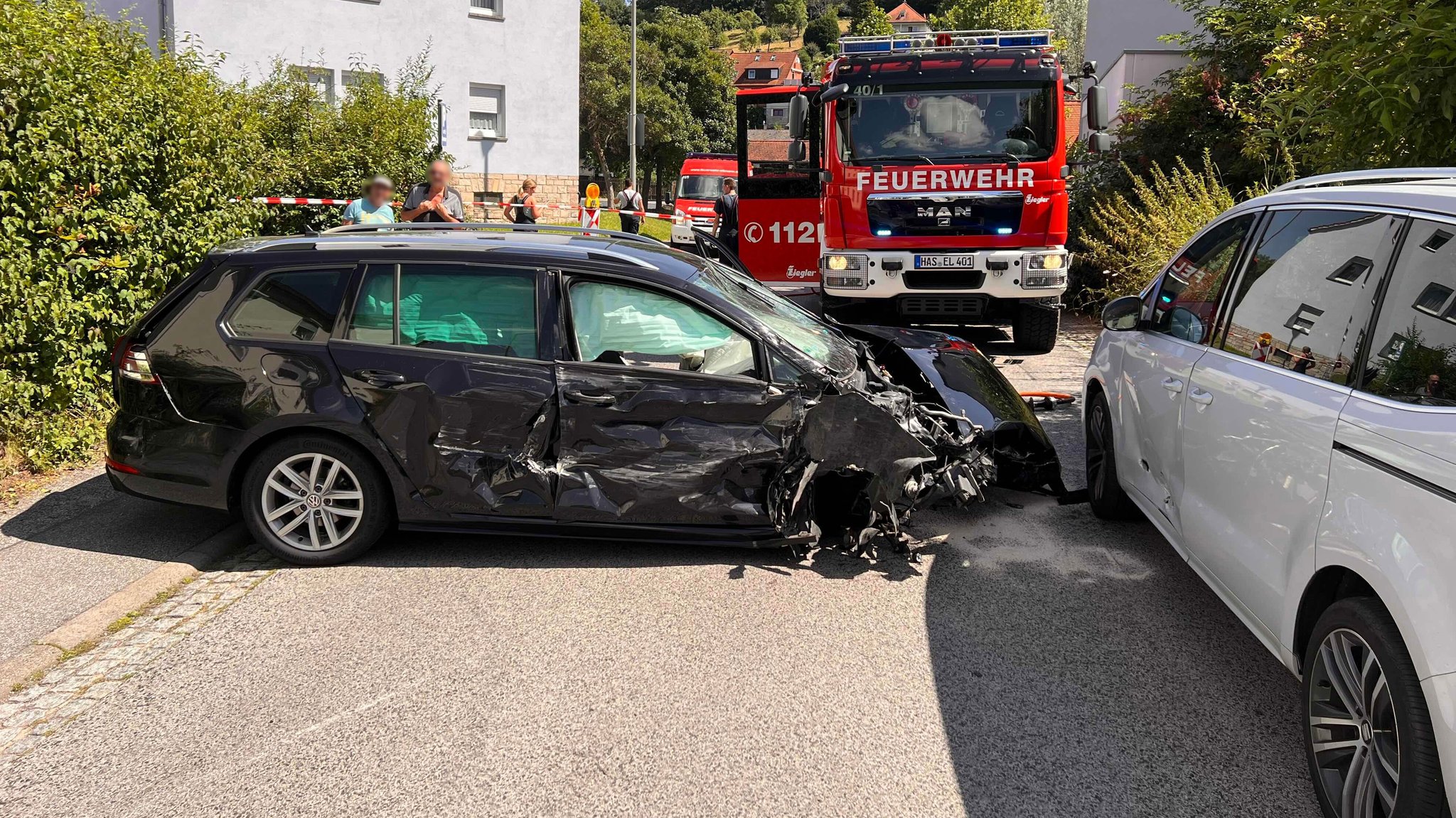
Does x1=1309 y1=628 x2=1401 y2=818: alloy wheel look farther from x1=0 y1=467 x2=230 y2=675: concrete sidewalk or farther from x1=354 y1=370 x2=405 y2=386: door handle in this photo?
x1=0 y1=467 x2=230 y2=675: concrete sidewalk

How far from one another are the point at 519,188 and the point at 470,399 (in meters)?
26.4

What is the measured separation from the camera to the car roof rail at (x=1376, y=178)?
330 cm

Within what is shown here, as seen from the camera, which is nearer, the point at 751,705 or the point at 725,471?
the point at 751,705

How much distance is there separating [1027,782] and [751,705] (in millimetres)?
967

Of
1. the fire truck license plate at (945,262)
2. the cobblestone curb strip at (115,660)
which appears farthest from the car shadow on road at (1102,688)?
the fire truck license plate at (945,262)

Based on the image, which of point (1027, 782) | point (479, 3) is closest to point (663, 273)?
point (1027, 782)

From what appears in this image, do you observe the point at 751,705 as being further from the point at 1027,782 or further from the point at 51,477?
the point at 51,477

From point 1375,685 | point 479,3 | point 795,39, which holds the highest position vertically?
point 795,39

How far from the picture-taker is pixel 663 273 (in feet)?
17.2

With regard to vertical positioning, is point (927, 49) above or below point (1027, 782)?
above

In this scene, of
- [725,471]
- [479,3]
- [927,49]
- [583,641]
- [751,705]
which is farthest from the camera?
[479,3]

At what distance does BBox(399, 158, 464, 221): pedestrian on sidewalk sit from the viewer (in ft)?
32.0

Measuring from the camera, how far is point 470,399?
504cm

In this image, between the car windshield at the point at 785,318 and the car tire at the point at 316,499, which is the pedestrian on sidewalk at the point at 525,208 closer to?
the car windshield at the point at 785,318
